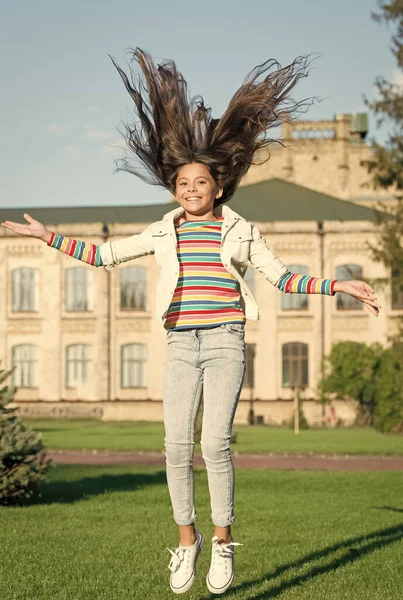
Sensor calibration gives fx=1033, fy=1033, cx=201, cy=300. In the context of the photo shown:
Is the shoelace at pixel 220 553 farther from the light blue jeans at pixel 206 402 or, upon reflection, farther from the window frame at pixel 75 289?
the window frame at pixel 75 289

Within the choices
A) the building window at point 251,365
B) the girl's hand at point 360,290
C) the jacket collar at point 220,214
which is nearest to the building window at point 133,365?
the building window at point 251,365

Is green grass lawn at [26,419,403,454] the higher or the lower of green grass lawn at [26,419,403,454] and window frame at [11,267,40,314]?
the lower

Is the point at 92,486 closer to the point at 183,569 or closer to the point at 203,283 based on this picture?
the point at 183,569

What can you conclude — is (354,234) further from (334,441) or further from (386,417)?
(334,441)

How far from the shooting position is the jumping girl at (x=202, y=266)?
5918mm

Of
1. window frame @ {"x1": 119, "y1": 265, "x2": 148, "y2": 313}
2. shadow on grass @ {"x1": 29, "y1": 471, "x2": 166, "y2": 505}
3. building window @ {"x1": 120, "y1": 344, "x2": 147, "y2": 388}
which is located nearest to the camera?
shadow on grass @ {"x1": 29, "y1": 471, "x2": 166, "y2": 505}

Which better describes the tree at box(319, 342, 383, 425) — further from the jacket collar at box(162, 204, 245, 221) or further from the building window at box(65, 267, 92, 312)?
the jacket collar at box(162, 204, 245, 221)

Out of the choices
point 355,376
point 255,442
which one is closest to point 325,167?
point 355,376

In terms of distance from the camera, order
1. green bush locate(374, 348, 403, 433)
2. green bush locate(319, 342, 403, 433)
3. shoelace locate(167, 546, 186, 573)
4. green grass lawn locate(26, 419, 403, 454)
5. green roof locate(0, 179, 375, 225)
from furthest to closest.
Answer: green roof locate(0, 179, 375, 225)
green bush locate(319, 342, 403, 433)
green bush locate(374, 348, 403, 433)
green grass lawn locate(26, 419, 403, 454)
shoelace locate(167, 546, 186, 573)

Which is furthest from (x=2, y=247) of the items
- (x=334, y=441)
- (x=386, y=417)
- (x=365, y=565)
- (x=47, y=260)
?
(x=365, y=565)

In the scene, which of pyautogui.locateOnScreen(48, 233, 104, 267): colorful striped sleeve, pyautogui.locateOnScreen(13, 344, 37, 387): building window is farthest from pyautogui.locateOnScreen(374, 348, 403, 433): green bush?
pyautogui.locateOnScreen(48, 233, 104, 267): colorful striped sleeve

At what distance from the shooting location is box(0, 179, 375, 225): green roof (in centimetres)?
5497

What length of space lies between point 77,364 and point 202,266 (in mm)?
47863

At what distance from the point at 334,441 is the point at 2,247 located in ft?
89.2
